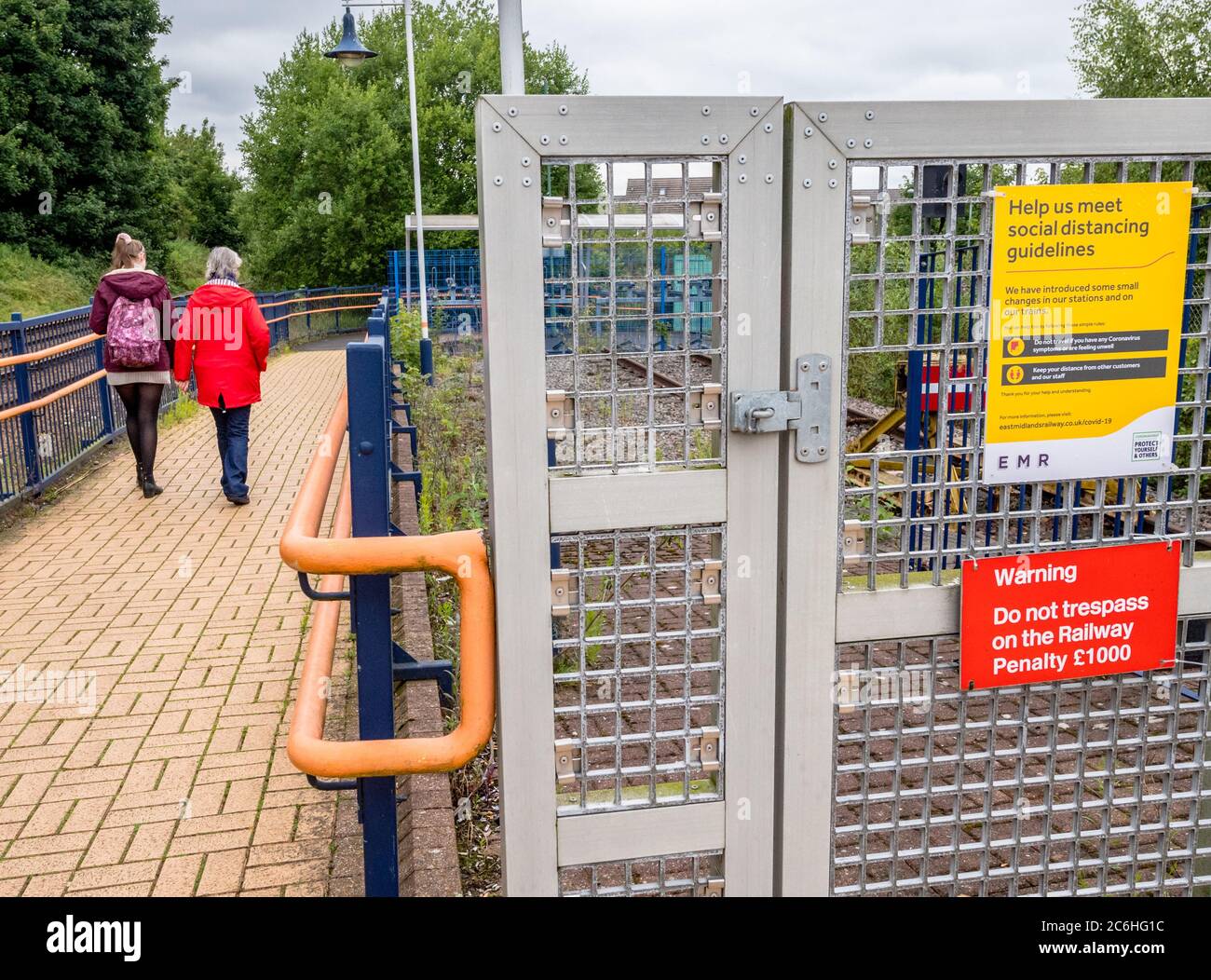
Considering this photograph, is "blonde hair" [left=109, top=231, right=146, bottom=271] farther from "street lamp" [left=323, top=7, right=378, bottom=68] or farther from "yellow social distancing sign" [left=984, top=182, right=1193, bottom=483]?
"street lamp" [left=323, top=7, right=378, bottom=68]

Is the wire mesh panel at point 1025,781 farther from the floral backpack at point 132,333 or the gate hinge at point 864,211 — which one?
the floral backpack at point 132,333

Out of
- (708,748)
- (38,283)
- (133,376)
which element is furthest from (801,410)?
(38,283)

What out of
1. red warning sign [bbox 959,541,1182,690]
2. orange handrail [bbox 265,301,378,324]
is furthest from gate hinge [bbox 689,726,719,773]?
orange handrail [bbox 265,301,378,324]

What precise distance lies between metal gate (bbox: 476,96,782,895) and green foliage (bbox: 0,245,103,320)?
95.7 ft

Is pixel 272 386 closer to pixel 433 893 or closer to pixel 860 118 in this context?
pixel 433 893

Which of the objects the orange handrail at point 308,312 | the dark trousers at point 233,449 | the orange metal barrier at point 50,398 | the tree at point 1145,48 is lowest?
the dark trousers at point 233,449

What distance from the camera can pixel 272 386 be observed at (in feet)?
58.9

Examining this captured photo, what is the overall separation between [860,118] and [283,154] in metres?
Result: 53.4

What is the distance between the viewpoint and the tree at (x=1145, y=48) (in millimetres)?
29156

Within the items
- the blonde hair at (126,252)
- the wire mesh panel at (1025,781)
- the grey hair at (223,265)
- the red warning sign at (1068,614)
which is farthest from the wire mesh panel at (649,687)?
the blonde hair at (126,252)

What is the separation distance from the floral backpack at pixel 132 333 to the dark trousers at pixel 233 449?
642 millimetres

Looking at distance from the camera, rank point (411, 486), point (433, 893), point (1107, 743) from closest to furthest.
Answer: point (1107, 743), point (433, 893), point (411, 486)

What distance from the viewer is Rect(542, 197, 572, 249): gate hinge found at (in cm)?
200
